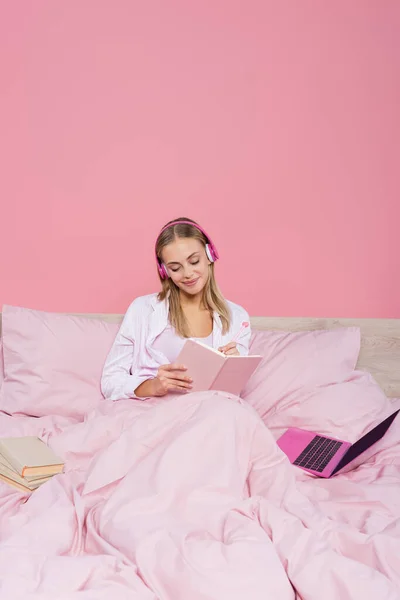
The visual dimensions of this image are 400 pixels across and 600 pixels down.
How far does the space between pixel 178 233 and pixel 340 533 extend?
1137mm

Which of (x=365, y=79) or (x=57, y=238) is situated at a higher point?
(x=365, y=79)

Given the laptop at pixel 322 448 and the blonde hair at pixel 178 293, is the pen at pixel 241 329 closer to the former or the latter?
the blonde hair at pixel 178 293

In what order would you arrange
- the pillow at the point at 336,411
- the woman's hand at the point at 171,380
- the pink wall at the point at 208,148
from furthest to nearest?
the pink wall at the point at 208,148 < the pillow at the point at 336,411 < the woman's hand at the point at 171,380

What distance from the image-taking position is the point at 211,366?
1.58 metres

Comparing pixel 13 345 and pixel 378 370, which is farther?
pixel 378 370

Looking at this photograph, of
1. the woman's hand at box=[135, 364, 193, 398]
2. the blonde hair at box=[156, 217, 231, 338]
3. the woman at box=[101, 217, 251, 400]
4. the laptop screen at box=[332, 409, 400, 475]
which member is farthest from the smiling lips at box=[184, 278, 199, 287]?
the laptop screen at box=[332, 409, 400, 475]

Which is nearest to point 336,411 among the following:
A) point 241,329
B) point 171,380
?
point 241,329

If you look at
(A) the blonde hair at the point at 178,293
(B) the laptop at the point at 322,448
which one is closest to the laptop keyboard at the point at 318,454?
(B) the laptop at the point at 322,448

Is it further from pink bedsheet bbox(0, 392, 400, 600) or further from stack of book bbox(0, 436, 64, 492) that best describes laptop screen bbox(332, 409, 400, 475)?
stack of book bbox(0, 436, 64, 492)

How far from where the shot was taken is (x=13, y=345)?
204 centimetres

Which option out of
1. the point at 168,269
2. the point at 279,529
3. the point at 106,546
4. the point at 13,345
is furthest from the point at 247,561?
the point at 13,345

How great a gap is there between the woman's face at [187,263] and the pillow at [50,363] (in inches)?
14.5

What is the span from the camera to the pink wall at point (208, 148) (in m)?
2.34

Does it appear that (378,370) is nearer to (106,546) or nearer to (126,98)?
(126,98)
